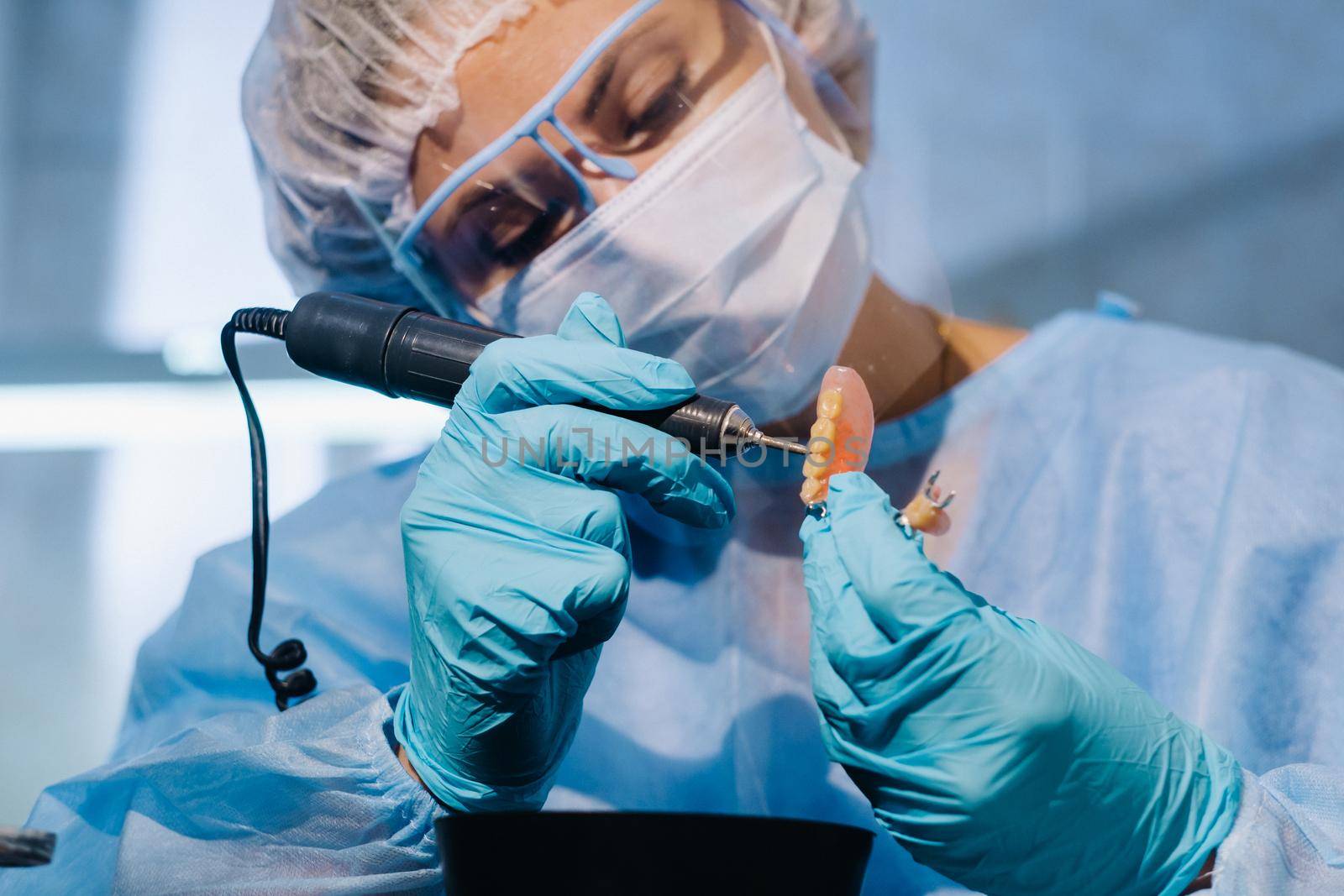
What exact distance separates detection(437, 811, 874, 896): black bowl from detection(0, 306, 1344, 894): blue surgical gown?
30 cm

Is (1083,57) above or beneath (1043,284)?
above

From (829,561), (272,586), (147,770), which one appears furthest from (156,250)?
(829,561)

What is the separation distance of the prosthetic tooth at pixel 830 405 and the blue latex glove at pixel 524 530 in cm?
9

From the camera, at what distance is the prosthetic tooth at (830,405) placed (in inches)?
27.6

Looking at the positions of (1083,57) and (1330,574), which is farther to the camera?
(1083,57)

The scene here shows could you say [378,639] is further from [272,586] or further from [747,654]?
[747,654]

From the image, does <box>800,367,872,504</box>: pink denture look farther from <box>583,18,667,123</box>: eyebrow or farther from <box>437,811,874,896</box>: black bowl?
→ <box>583,18,667,123</box>: eyebrow

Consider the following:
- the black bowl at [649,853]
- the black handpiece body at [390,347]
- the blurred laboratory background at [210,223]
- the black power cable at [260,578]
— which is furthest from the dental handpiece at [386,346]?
the blurred laboratory background at [210,223]

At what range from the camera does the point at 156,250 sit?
5.57 ft

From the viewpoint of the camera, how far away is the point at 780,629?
96cm

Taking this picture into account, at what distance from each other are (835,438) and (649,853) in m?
0.31

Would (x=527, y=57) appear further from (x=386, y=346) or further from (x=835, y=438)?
(x=835, y=438)

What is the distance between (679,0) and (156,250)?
1192 mm

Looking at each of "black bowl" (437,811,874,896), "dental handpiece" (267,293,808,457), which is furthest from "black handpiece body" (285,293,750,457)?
"black bowl" (437,811,874,896)
